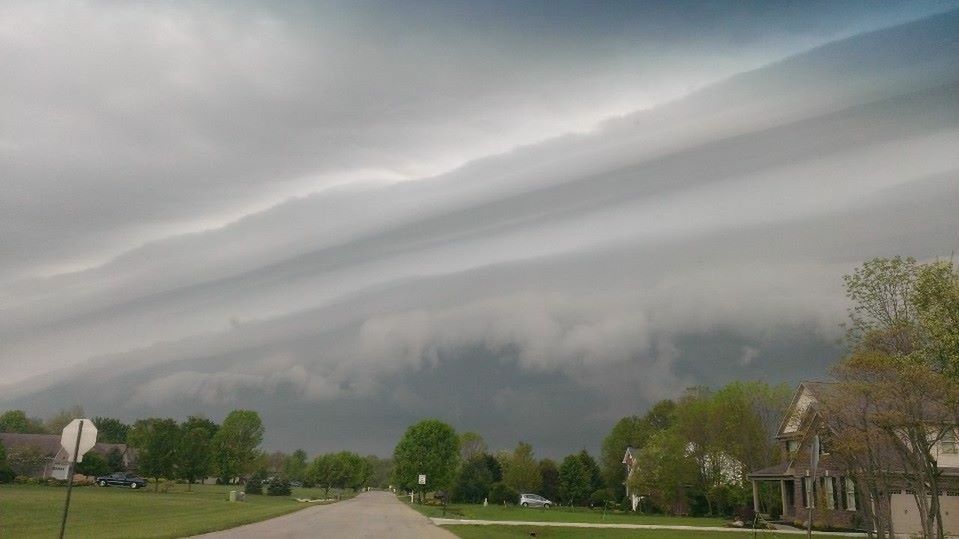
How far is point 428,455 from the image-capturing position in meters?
93.2

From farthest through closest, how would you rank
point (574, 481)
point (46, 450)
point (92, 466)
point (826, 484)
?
point (46, 450) → point (92, 466) → point (574, 481) → point (826, 484)

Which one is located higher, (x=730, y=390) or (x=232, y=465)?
(x=730, y=390)

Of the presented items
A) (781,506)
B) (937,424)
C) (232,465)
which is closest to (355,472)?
(232,465)

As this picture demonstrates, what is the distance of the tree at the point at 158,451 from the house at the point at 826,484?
63604 millimetres

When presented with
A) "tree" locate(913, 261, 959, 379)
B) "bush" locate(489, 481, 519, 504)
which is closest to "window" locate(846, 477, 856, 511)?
"tree" locate(913, 261, 959, 379)

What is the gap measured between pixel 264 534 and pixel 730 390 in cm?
5411

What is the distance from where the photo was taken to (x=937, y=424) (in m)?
28.9

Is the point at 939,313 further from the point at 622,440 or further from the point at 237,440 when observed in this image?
the point at 237,440

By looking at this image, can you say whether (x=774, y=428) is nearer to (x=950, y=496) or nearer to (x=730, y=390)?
(x=730, y=390)

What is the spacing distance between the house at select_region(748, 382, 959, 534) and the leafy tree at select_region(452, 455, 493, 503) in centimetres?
4809

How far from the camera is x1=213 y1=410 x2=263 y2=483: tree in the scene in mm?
119875

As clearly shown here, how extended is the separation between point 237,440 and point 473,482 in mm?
45571

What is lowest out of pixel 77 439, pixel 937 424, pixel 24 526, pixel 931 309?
pixel 24 526

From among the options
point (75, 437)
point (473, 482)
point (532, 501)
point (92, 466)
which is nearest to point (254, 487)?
point (92, 466)
